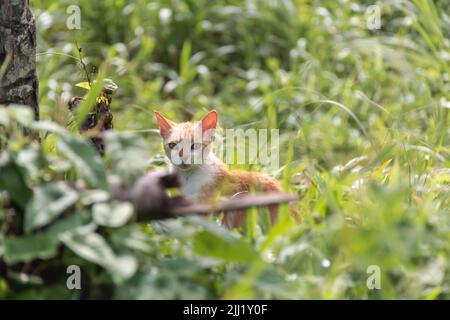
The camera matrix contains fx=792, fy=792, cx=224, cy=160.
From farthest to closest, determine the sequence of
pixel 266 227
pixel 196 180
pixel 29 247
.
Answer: pixel 196 180 < pixel 266 227 < pixel 29 247

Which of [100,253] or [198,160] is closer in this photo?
[100,253]

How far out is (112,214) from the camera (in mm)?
2043

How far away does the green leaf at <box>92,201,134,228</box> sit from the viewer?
2025 millimetres

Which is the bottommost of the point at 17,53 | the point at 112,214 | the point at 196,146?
the point at 112,214

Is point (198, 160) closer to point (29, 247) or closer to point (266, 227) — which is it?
A: point (266, 227)

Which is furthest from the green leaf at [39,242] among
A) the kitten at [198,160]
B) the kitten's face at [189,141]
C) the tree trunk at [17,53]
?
the kitten's face at [189,141]

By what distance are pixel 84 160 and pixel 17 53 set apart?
856mm

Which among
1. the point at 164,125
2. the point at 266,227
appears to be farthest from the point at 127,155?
the point at 164,125

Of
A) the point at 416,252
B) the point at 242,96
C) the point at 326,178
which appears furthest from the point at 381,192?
the point at 242,96

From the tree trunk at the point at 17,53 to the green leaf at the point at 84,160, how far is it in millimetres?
730

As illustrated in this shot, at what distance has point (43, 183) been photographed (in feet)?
7.14

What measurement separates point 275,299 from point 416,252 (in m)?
0.41

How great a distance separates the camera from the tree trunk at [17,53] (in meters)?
2.75

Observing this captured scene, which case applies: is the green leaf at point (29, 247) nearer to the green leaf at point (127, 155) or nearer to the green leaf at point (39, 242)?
the green leaf at point (39, 242)
